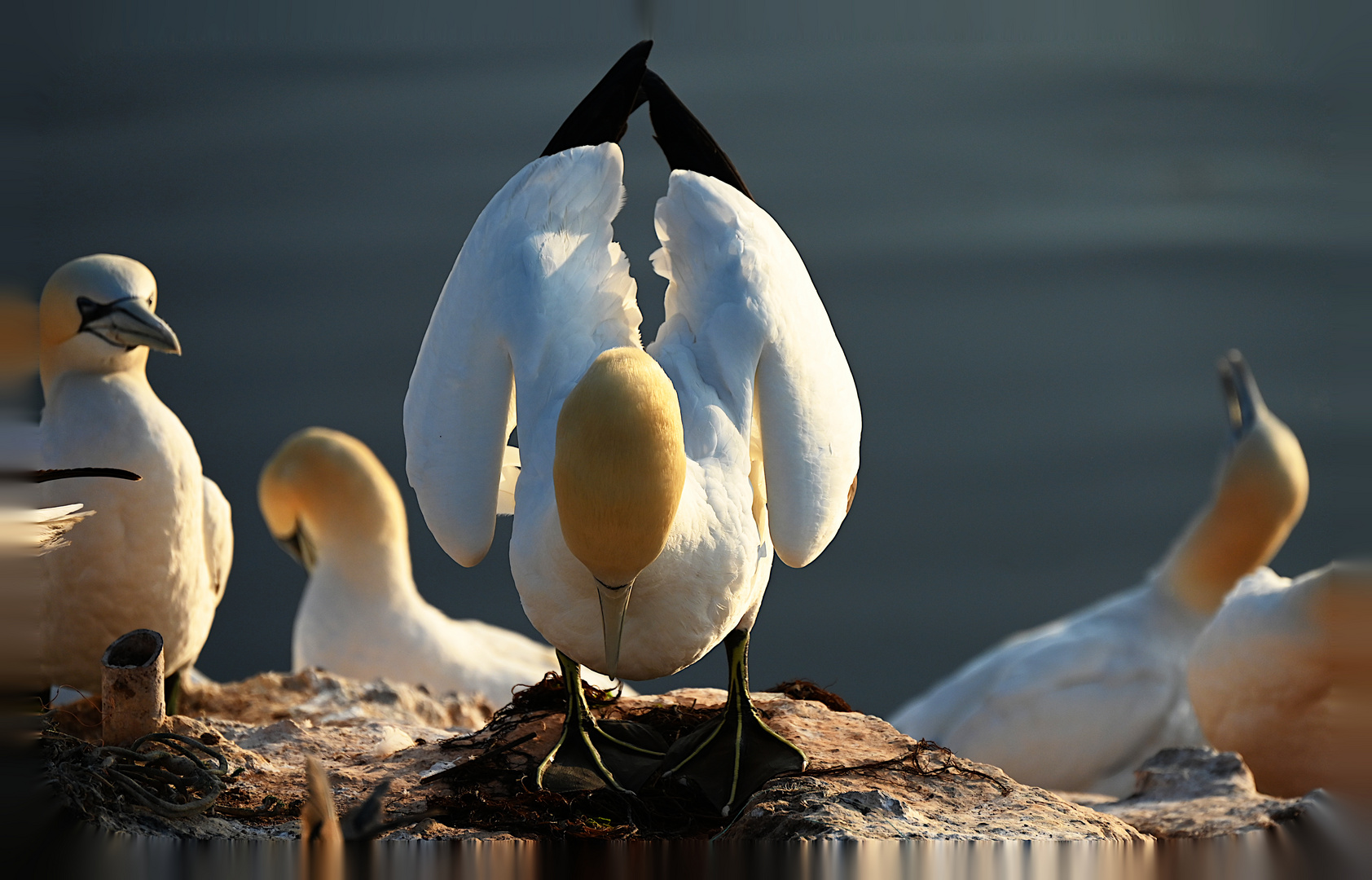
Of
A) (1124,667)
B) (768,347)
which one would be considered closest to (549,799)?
(768,347)

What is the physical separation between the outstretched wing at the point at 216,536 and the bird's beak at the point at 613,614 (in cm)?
232

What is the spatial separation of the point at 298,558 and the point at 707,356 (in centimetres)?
411

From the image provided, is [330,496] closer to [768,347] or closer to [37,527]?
[37,527]

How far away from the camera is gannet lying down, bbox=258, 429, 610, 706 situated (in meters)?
6.54

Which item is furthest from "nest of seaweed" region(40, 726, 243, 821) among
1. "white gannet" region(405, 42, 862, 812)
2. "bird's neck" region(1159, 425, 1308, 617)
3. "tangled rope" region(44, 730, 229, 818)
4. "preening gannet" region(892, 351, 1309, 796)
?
"bird's neck" region(1159, 425, 1308, 617)

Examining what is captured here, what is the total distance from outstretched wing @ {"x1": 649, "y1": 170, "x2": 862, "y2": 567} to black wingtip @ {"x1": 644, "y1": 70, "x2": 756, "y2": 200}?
9.5 inches

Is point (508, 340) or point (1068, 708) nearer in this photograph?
point (508, 340)

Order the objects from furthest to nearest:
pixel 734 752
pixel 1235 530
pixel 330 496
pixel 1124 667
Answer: pixel 1235 530 → pixel 330 496 → pixel 1124 667 → pixel 734 752

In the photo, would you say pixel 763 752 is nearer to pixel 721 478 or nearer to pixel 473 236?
pixel 721 478

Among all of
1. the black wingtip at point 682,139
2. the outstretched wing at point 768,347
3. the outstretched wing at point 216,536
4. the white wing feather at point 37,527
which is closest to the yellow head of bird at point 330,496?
the outstretched wing at point 216,536

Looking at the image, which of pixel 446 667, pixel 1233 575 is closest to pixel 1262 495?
pixel 1233 575

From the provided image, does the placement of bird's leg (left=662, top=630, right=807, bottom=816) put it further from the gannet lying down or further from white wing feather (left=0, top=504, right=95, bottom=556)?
the gannet lying down

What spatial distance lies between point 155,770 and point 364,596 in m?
2.85

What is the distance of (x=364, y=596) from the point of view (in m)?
6.75
